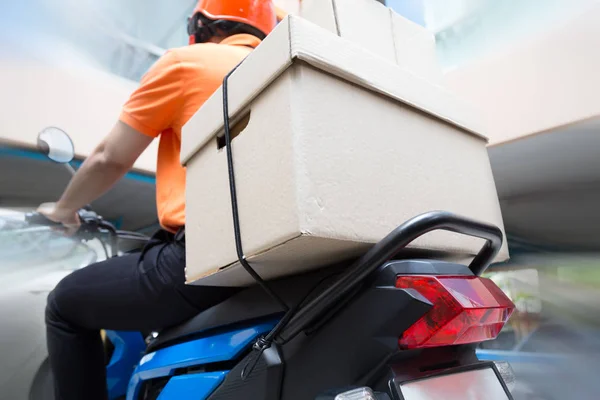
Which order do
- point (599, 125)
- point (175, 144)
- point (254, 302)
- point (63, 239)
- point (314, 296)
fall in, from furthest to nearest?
point (63, 239) < point (599, 125) < point (175, 144) < point (254, 302) < point (314, 296)

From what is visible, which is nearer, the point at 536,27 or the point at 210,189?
the point at 210,189

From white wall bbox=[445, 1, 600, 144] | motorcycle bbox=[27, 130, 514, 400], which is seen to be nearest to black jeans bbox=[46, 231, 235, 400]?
motorcycle bbox=[27, 130, 514, 400]

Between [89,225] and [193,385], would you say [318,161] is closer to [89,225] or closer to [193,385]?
[193,385]

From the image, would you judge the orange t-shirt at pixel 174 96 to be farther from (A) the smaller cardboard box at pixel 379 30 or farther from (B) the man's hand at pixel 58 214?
(B) the man's hand at pixel 58 214

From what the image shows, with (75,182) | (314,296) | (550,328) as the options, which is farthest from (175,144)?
(550,328)

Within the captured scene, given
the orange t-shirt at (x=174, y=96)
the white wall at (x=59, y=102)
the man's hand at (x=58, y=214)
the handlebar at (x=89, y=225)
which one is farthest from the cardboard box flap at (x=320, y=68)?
the white wall at (x=59, y=102)

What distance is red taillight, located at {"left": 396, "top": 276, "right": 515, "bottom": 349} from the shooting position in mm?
383

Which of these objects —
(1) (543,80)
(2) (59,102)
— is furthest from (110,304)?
(1) (543,80)

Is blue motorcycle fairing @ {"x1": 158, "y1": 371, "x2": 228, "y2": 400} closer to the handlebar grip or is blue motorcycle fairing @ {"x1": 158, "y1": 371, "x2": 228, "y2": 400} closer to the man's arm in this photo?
the man's arm

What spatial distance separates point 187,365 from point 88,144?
0.92m

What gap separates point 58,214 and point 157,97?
0.45 metres

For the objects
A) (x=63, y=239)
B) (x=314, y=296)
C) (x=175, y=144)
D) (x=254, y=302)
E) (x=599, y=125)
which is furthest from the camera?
(x=63, y=239)

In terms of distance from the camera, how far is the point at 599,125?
1036mm

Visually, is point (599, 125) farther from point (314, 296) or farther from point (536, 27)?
point (314, 296)
